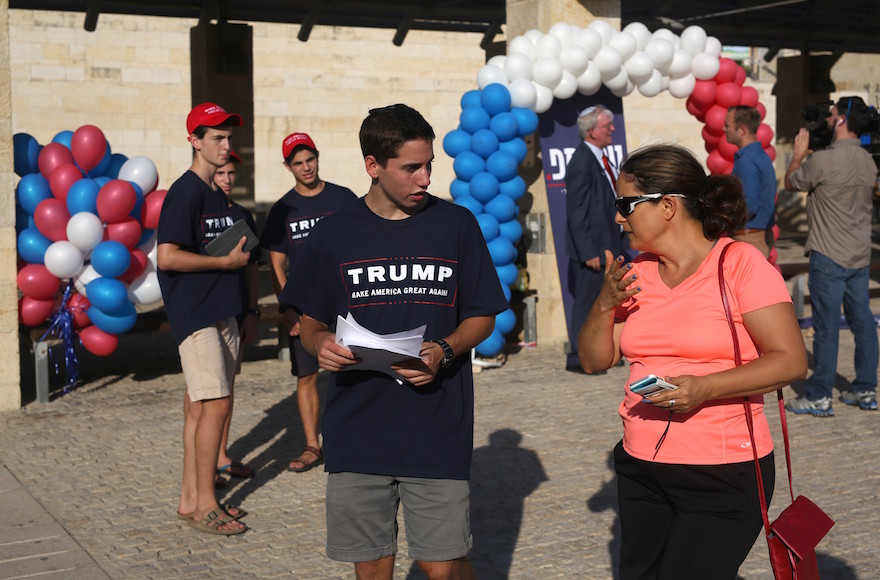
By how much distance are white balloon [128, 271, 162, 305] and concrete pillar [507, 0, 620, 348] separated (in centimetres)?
381

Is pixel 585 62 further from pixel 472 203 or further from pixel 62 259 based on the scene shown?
pixel 62 259

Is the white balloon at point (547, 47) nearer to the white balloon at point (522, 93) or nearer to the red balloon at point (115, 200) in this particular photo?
the white balloon at point (522, 93)

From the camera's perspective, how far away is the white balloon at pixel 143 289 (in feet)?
30.0

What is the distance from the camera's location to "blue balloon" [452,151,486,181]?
9750mm

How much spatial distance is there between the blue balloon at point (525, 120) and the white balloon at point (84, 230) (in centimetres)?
357

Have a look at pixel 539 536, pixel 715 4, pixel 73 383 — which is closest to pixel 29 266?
pixel 73 383

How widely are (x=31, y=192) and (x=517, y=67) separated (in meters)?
4.17

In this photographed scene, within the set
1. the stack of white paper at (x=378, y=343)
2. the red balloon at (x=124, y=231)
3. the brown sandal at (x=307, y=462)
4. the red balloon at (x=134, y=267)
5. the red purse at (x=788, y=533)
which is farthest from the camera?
the red balloon at (x=134, y=267)

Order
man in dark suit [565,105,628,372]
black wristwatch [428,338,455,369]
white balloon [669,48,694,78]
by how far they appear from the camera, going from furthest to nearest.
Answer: white balloon [669,48,694,78] < man in dark suit [565,105,628,372] < black wristwatch [428,338,455,369]

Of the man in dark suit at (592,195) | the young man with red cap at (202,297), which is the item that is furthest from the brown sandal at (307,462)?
the man in dark suit at (592,195)

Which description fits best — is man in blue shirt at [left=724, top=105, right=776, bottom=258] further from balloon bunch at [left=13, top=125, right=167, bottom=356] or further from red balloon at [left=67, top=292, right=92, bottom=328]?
red balloon at [left=67, top=292, right=92, bottom=328]

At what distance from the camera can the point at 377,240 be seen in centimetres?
368

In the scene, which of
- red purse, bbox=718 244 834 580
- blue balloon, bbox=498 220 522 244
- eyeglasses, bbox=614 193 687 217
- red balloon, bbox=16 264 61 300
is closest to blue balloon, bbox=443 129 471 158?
blue balloon, bbox=498 220 522 244

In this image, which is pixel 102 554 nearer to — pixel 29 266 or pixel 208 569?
pixel 208 569
